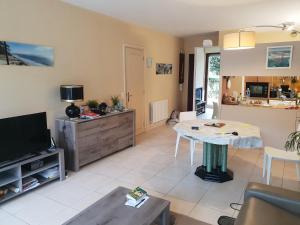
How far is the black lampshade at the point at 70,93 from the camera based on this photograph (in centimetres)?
346

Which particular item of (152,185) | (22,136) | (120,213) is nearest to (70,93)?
(22,136)

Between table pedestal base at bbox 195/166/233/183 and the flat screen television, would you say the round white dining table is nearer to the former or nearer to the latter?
table pedestal base at bbox 195/166/233/183

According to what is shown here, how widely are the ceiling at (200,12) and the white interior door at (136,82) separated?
691 millimetres

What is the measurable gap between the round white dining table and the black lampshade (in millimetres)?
1574

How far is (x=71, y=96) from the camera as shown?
3471 millimetres

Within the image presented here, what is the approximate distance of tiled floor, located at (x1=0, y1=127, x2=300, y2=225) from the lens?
253 cm

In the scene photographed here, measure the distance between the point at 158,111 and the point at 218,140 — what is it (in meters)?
3.55

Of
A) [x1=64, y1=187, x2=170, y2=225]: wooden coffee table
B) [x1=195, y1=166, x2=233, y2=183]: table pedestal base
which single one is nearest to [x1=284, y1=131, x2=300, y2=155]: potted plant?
[x1=195, y1=166, x2=233, y2=183]: table pedestal base

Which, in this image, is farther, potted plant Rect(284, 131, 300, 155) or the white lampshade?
the white lampshade

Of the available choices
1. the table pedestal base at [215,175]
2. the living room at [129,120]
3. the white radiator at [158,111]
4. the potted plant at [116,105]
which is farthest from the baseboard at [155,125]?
the table pedestal base at [215,175]

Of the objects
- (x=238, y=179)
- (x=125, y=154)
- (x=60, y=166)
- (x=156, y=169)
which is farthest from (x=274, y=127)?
(x=60, y=166)

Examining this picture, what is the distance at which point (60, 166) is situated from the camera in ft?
10.5

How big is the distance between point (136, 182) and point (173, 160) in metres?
1.01

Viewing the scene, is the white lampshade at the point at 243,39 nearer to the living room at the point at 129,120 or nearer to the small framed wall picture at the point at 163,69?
the living room at the point at 129,120
